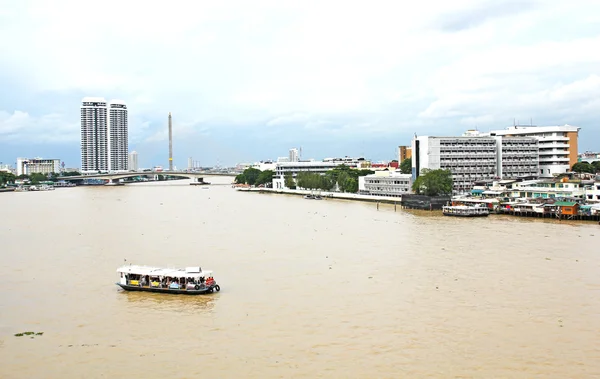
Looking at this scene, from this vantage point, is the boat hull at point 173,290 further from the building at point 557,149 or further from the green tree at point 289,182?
the green tree at point 289,182

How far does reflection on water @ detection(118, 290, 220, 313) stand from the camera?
9266 millimetres

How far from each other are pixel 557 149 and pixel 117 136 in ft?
251

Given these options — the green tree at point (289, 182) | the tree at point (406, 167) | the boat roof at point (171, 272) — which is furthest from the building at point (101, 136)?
the boat roof at point (171, 272)

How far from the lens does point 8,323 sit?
862 cm

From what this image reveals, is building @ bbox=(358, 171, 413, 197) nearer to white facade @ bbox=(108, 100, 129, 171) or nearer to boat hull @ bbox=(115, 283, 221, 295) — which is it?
boat hull @ bbox=(115, 283, 221, 295)

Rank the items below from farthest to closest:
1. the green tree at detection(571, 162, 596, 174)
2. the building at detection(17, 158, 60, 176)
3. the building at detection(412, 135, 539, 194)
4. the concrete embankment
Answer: the building at detection(17, 158, 60, 176) → the green tree at detection(571, 162, 596, 174) → the building at detection(412, 135, 539, 194) → the concrete embankment

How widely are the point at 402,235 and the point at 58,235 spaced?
10424mm

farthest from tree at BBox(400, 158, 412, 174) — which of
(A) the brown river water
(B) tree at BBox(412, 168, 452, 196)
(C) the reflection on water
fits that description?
(C) the reflection on water

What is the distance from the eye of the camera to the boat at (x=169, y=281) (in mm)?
10023

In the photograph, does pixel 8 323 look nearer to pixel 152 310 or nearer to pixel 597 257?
pixel 152 310

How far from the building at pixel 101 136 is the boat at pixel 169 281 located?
88.6 m

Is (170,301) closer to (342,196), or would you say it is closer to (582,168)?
(342,196)

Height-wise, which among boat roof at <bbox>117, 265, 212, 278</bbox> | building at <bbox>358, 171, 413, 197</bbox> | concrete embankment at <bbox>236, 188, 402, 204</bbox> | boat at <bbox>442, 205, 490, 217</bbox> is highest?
building at <bbox>358, 171, 413, 197</bbox>

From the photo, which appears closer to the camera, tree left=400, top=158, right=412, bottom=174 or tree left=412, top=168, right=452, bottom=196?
tree left=412, top=168, right=452, bottom=196
